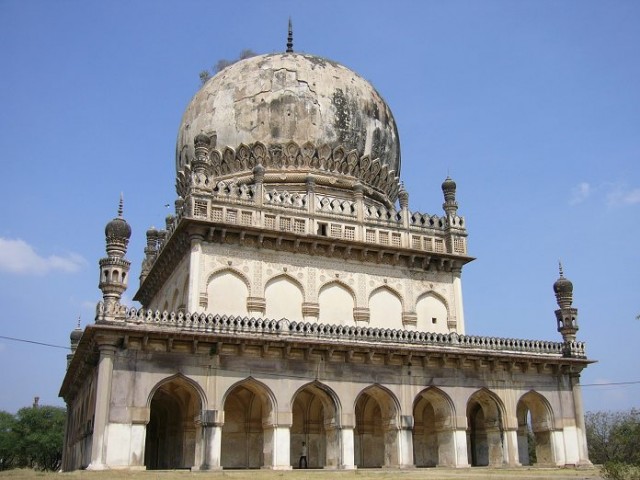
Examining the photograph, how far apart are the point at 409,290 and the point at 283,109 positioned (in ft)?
24.6

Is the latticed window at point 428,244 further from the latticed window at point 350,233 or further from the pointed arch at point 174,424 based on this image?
the pointed arch at point 174,424

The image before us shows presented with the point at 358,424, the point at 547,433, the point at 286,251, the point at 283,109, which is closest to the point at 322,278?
the point at 286,251

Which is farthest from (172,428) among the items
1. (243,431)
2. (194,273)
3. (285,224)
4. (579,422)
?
(579,422)

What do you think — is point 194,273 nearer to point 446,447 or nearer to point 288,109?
point 288,109

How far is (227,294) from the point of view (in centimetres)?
2077

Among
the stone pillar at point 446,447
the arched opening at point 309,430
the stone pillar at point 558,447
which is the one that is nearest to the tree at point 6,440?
the arched opening at point 309,430

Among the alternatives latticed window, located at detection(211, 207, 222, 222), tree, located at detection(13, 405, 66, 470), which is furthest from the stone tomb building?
tree, located at detection(13, 405, 66, 470)

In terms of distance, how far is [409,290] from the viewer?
75.7ft

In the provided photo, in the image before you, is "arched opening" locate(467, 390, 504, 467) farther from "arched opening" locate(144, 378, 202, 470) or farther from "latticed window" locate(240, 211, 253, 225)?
"latticed window" locate(240, 211, 253, 225)

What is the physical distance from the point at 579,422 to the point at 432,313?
5454 millimetres

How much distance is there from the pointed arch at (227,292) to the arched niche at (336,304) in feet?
7.84

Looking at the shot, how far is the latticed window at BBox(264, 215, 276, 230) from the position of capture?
21734mm

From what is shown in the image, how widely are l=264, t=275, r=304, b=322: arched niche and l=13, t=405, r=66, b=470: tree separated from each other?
31.8 meters

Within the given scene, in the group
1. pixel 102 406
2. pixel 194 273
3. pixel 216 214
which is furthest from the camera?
pixel 216 214
